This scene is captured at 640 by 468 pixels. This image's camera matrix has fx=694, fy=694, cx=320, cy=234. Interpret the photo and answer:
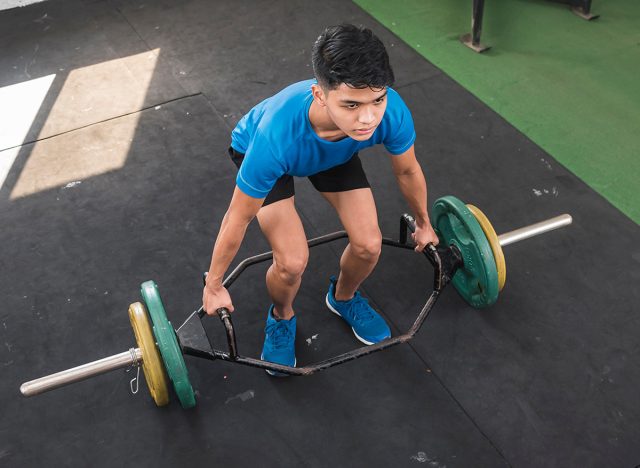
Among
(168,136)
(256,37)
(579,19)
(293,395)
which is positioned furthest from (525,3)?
(293,395)

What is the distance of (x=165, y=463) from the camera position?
1.97m

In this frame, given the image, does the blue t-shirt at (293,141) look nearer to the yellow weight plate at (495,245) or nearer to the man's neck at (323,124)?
the man's neck at (323,124)

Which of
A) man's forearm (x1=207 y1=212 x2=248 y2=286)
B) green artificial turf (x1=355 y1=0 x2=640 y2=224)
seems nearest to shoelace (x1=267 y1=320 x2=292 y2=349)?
man's forearm (x1=207 y1=212 x2=248 y2=286)

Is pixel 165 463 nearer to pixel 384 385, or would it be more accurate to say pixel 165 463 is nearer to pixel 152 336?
pixel 152 336

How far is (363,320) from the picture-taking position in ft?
7.43

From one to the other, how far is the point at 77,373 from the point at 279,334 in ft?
2.13

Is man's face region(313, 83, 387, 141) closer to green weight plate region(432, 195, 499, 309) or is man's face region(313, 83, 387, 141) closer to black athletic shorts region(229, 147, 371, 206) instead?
black athletic shorts region(229, 147, 371, 206)

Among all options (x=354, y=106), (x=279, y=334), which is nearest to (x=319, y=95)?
(x=354, y=106)

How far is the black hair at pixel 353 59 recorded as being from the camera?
1479 mm

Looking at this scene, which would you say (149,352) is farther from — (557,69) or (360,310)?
(557,69)

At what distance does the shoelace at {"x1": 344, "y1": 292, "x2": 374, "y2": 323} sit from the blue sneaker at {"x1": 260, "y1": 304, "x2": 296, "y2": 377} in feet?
0.68

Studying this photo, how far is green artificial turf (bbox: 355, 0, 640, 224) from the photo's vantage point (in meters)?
3.01

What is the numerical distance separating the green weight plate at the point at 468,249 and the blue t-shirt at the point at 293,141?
37 cm

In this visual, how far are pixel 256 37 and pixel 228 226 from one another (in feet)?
7.56
